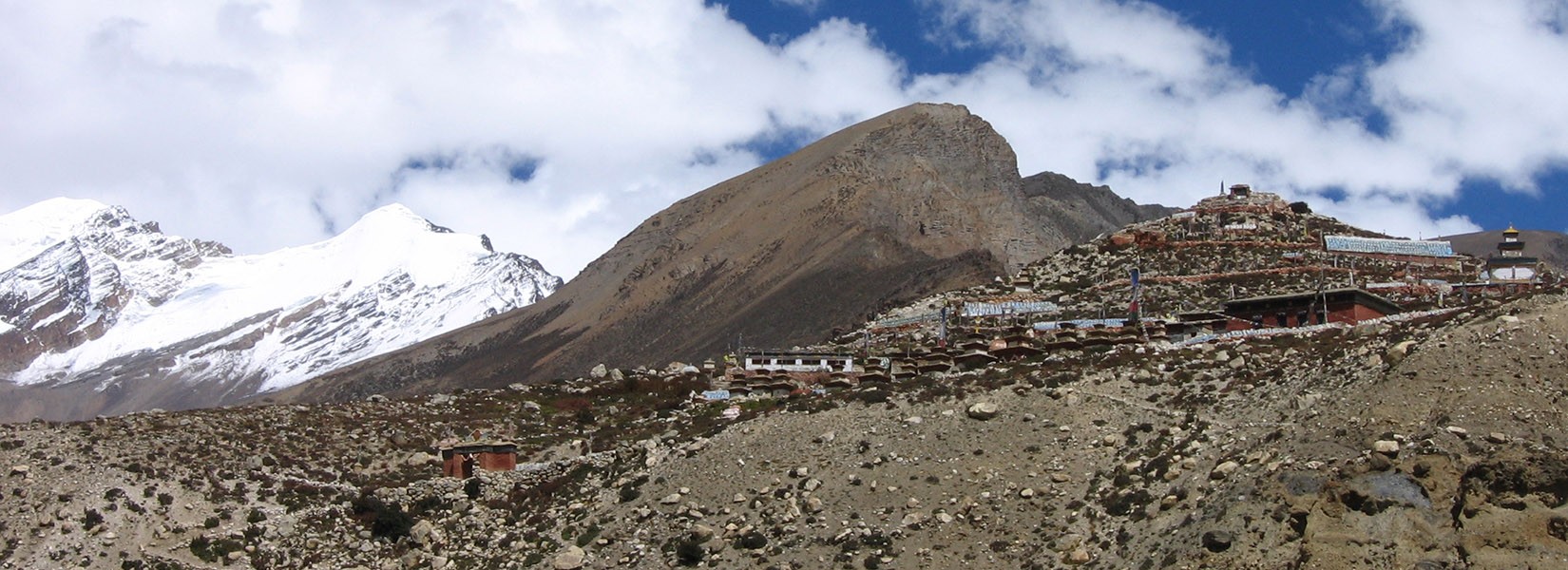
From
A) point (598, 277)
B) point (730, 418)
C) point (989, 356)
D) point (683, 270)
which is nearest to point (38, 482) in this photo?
point (730, 418)

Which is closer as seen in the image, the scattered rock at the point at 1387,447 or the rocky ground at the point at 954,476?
the rocky ground at the point at 954,476

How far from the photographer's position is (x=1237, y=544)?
31.3 m

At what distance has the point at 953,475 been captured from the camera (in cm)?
4034

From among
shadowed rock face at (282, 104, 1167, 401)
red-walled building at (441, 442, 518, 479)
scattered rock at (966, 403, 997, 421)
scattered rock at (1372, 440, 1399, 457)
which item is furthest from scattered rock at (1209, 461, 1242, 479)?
shadowed rock face at (282, 104, 1167, 401)

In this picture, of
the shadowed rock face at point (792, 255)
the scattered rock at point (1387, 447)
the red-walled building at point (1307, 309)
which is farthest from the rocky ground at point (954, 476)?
the shadowed rock face at point (792, 255)

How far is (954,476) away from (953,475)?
7 cm

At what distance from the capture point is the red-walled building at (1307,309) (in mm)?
58125

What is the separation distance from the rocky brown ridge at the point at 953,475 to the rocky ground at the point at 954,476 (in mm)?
74

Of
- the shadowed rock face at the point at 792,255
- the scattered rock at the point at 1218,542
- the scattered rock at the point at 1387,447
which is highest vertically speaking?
the shadowed rock face at the point at 792,255

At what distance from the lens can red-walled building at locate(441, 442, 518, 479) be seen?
5044 centimetres

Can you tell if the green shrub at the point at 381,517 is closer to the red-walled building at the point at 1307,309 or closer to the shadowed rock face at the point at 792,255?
the red-walled building at the point at 1307,309

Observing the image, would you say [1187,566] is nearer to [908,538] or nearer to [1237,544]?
[1237,544]

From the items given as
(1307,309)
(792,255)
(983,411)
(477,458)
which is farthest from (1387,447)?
(792,255)

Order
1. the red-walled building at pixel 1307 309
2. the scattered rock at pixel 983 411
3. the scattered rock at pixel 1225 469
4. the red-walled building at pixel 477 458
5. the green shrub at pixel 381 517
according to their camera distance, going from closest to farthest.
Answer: the scattered rock at pixel 1225 469, the scattered rock at pixel 983 411, the green shrub at pixel 381 517, the red-walled building at pixel 477 458, the red-walled building at pixel 1307 309
